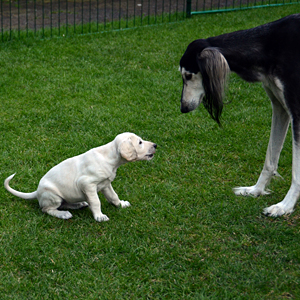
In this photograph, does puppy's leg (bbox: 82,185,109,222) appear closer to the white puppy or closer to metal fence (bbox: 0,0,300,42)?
the white puppy

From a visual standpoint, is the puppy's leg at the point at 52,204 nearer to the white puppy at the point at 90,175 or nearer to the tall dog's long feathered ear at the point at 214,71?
the white puppy at the point at 90,175

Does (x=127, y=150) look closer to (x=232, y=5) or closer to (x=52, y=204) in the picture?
(x=52, y=204)

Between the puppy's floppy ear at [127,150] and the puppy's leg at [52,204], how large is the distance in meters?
0.71

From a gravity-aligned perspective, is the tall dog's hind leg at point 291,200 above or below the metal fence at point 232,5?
below

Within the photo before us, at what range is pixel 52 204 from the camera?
3.97 m

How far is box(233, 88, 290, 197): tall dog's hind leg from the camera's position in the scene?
14.1 ft

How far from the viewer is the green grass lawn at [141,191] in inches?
130

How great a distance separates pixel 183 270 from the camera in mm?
3404

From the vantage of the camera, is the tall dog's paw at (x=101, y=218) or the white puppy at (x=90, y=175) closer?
the white puppy at (x=90, y=175)

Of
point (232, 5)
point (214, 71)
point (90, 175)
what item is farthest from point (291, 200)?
point (232, 5)

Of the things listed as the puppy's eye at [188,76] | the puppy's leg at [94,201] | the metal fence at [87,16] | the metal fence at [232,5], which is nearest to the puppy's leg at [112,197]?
the puppy's leg at [94,201]

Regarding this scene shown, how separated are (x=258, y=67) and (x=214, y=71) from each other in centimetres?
45

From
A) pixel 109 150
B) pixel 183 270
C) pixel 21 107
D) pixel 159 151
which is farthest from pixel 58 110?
pixel 183 270

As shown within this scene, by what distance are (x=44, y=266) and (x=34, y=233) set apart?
43 cm
